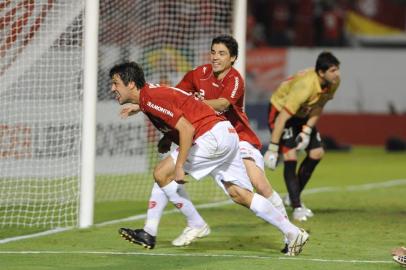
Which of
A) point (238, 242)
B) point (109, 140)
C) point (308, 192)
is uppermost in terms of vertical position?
point (238, 242)

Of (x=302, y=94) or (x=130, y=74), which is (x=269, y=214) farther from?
(x=302, y=94)

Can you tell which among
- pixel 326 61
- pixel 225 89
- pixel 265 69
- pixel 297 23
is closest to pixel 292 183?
pixel 326 61

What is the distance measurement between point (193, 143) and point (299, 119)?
386 centimetres

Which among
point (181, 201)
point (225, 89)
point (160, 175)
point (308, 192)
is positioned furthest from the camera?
point (308, 192)

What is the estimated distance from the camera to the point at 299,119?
13375mm

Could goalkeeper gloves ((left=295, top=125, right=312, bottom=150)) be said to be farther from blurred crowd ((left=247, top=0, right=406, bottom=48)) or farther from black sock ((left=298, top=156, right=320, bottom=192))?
blurred crowd ((left=247, top=0, right=406, bottom=48))

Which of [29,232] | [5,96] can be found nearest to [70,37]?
[5,96]

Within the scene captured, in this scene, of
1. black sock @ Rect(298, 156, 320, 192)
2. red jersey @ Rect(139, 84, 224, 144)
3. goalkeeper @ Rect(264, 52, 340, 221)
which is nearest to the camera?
red jersey @ Rect(139, 84, 224, 144)

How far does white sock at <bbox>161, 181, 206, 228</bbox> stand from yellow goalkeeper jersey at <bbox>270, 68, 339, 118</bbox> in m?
2.52

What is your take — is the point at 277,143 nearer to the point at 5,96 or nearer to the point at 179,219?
the point at 179,219

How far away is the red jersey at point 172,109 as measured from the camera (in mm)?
9297

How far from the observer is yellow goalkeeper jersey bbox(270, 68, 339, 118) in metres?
12.7

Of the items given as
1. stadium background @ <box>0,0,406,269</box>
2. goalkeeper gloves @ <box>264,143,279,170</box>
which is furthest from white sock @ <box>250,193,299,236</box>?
goalkeeper gloves @ <box>264,143,279,170</box>

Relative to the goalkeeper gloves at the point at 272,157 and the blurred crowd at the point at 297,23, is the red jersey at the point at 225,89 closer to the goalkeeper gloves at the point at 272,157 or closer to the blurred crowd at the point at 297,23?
the goalkeeper gloves at the point at 272,157
